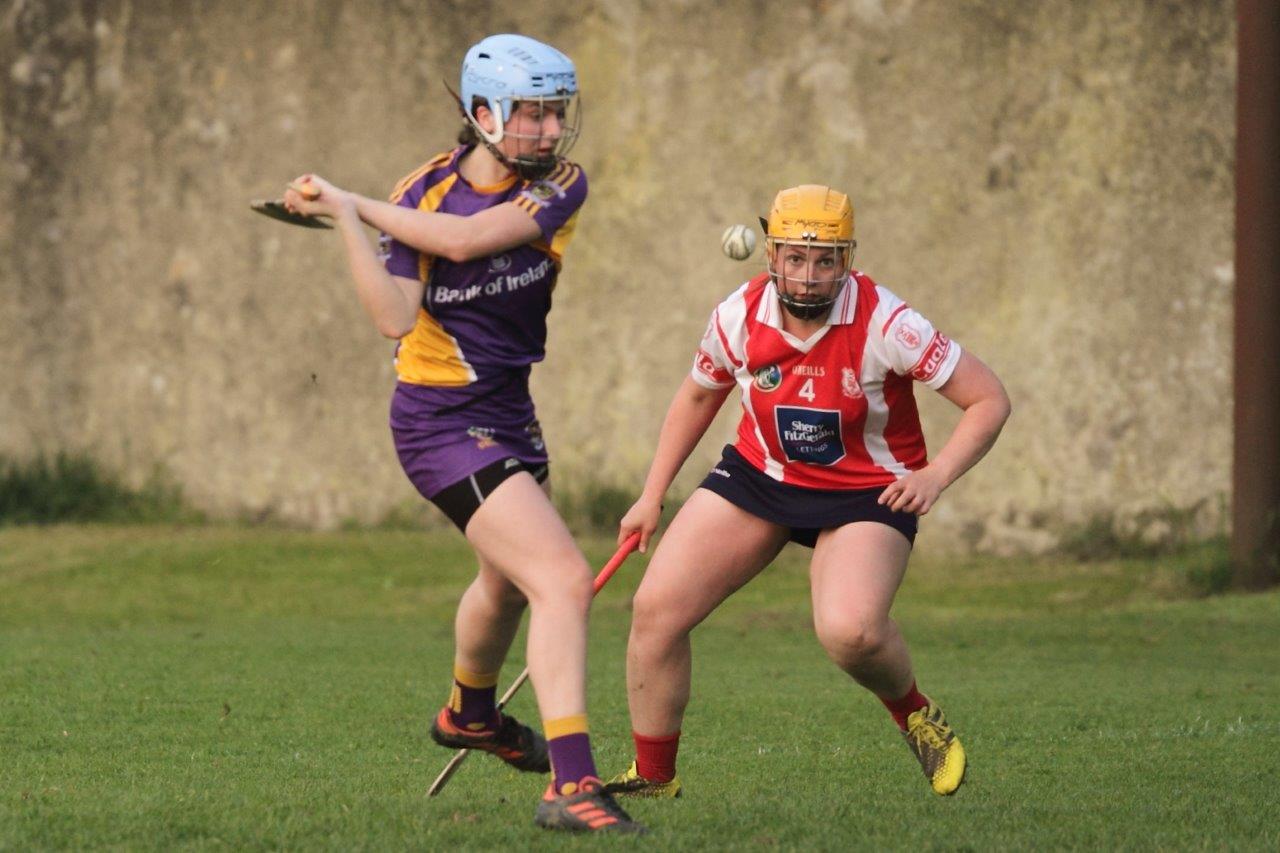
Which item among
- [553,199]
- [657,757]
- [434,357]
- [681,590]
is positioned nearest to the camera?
[553,199]

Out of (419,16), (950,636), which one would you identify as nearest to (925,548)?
(950,636)

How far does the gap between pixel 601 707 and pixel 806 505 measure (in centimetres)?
254

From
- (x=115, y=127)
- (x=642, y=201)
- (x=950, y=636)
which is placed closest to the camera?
(x=950, y=636)

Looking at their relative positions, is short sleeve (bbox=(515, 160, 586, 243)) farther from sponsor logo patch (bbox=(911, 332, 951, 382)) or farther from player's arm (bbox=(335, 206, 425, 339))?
sponsor logo patch (bbox=(911, 332, 951, 382))

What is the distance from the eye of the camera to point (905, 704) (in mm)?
6055

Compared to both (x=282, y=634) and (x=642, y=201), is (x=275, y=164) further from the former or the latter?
(x=282, y=634)

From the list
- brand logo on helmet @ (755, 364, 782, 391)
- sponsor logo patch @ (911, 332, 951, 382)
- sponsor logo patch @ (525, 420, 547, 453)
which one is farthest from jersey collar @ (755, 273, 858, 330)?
sponsor logo patch @ (525, 420, 547, 453)

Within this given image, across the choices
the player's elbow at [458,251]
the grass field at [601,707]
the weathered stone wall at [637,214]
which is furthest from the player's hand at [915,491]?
the weathered stone wall at [637,214]

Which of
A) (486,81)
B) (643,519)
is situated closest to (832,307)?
(643,519)

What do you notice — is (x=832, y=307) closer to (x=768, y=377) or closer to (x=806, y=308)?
(x=806, y=308)

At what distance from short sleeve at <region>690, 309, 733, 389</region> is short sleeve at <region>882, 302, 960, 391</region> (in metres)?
0.49

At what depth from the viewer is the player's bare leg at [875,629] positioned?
5711 mm

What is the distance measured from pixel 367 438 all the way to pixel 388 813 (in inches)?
345

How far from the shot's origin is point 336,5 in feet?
45.3
